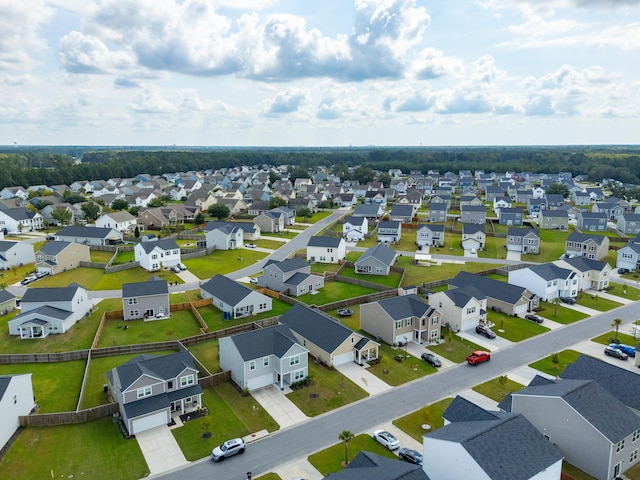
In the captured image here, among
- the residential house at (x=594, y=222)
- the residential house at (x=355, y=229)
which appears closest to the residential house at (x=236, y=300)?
the residential house at (x=355, y=229)

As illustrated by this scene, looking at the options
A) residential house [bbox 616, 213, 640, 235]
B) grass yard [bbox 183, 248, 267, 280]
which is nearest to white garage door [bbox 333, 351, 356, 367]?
grass yard [bbox 183, 248, 267, 280]

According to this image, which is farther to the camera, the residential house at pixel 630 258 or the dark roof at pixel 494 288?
the residential house at pixel 630 258

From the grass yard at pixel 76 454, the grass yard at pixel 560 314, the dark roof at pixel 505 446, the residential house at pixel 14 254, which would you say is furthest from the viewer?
the residential house at pixel 14 254

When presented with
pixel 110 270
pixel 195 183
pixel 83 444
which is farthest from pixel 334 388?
pixel 195 183

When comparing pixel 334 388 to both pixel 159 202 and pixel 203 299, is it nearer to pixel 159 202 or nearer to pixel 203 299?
pixel 203 299

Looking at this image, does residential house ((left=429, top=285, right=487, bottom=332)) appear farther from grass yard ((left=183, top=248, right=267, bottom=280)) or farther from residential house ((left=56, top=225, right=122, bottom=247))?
residential house ((left=56, top=225, right=122, bottom=247))

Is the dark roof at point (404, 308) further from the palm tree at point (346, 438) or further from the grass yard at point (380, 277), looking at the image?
the palm tree at point (346, 438)

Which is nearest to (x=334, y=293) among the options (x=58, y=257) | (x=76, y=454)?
(x=76, y=454)
